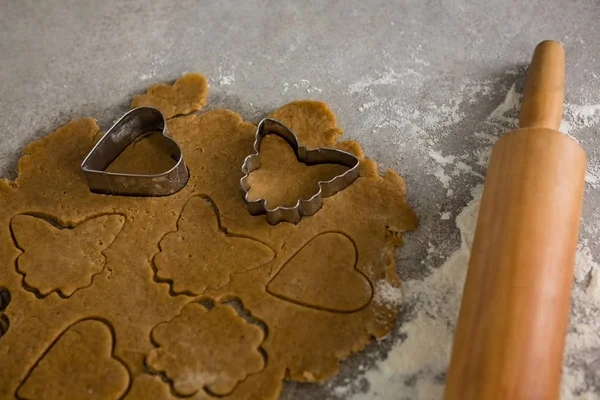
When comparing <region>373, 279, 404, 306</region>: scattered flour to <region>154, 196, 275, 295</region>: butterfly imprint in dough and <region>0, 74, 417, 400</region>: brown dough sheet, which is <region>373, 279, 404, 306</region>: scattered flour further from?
<region>154, 196, 275, 295</region>: butterfly imprint in dough

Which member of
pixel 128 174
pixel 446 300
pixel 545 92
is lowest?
pixel 446 300

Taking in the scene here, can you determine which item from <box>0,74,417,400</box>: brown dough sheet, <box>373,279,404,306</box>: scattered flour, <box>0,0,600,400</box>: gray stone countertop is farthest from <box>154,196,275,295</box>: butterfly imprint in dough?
<box>0,0,600,400</box>: gray stone countertop

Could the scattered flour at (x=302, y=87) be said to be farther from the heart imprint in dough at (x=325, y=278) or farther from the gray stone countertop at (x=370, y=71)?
the heart imprint in dough at (x=325, y=278)

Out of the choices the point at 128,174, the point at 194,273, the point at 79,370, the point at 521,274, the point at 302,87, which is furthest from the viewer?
the point at 302,87

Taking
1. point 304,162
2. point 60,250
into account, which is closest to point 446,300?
point 304,162

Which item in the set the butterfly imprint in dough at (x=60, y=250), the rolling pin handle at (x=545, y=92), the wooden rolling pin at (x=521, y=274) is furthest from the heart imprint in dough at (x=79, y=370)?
the rolling pin handle at (x=545, y=92)

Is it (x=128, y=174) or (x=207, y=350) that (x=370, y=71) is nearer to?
(x=128, y=174)
